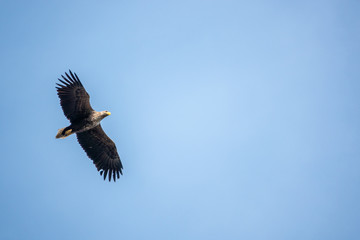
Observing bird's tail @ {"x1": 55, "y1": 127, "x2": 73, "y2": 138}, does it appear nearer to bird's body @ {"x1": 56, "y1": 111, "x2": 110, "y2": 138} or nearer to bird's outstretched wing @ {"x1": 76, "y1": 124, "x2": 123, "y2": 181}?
bird's body @ {"x1": 56, "y1": 111, "x2": 110, "y2": 138}

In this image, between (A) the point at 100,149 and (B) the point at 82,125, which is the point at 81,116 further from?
(A) the point at 100,149

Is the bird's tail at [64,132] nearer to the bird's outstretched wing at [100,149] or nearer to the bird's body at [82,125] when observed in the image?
the bird's body at [82,125]

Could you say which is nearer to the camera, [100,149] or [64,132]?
[64,132]

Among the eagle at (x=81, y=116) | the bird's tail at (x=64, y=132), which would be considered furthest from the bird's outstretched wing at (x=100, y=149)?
the bird's tail at (x=64, y=132)

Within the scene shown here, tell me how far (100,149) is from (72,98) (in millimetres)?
3305

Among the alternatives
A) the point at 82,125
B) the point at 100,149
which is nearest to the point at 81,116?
the point at 82,125

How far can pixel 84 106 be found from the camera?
1644 cm

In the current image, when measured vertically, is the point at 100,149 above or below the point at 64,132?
above

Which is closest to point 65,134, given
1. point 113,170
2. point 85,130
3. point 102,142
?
point 85,130

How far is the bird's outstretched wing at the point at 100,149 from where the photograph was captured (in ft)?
57.3

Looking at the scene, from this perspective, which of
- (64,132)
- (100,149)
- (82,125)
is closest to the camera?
(64,132)

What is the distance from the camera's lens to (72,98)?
16.2 metres

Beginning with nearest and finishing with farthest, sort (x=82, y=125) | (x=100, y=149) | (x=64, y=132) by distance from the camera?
1. (x=64, y=132)
2. (x=82, y=125)
3. (x=100, y=149)

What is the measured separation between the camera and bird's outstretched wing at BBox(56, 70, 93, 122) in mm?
16188
